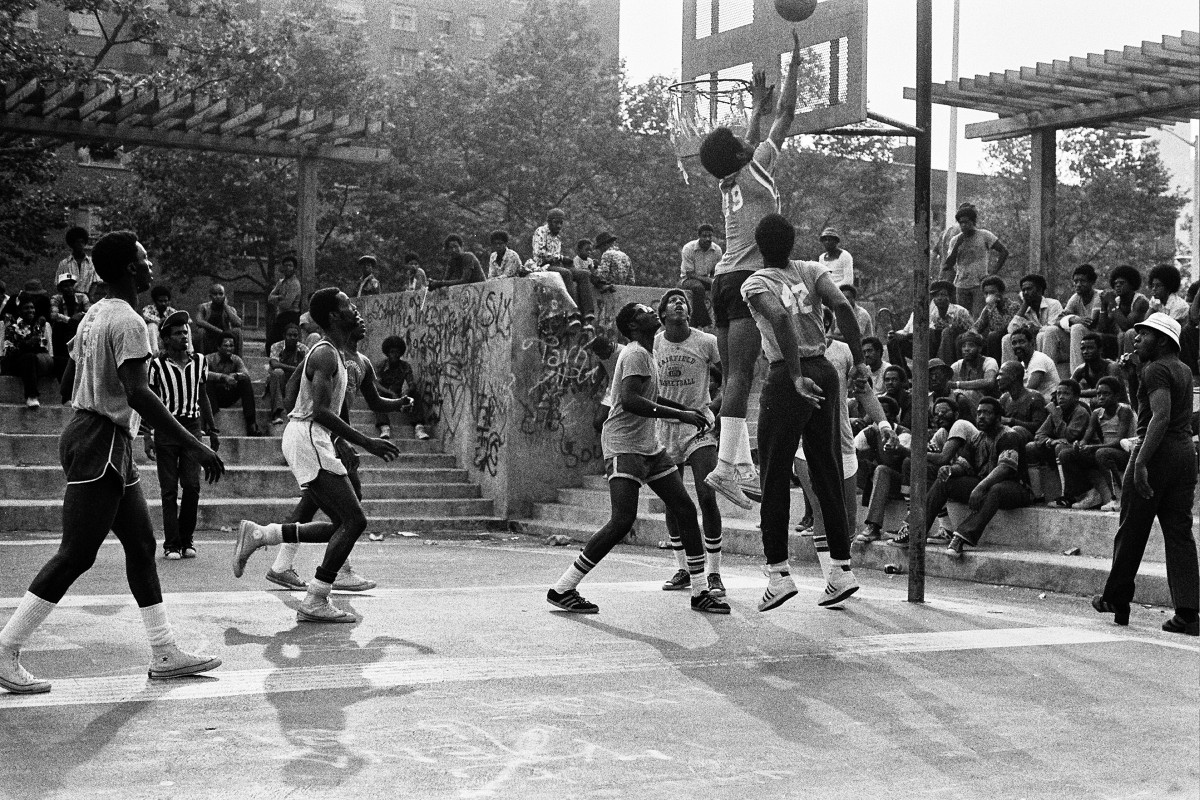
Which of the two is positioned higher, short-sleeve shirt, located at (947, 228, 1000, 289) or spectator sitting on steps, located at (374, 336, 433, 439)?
short-sleeve shirt, located at (947, 228, 1000, 289)

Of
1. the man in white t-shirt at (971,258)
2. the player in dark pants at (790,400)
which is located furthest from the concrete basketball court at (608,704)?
the man in white t-shirt at (971,258)

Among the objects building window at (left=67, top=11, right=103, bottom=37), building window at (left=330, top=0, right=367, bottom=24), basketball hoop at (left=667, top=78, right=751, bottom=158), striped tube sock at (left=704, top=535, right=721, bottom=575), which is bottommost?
striped tube sock at (left=704, top=535, right=721, bottom=575)

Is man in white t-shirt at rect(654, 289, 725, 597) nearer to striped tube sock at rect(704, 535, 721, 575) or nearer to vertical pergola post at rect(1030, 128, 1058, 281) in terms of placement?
striped tube sock at rect(704, 535, 721, 575)

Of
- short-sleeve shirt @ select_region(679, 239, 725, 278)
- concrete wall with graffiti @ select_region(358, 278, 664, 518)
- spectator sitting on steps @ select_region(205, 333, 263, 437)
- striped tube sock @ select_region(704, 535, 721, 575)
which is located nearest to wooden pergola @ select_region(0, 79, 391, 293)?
spectator sitting on steps @ select_region(205, 333, 263, 437)

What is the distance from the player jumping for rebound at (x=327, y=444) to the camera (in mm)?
8094

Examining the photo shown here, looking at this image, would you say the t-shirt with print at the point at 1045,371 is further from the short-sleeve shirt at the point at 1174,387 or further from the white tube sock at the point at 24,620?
the white tube sock at the point at 24,620

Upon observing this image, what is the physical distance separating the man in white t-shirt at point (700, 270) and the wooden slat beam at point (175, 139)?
21.9ft

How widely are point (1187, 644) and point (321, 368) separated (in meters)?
5.32

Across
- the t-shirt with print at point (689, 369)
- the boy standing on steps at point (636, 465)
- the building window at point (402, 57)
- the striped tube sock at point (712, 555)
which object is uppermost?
the building window at point (402, 57)

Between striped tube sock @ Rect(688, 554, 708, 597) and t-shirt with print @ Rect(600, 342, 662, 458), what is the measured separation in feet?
2.43

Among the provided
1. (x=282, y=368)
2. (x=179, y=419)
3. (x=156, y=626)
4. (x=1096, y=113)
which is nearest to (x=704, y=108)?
(x=179, y=419)

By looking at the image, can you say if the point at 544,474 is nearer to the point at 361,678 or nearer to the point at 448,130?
the point at 361,678

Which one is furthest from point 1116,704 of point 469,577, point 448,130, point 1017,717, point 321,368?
point 448,130

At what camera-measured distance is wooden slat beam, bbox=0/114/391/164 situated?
66.4ft
